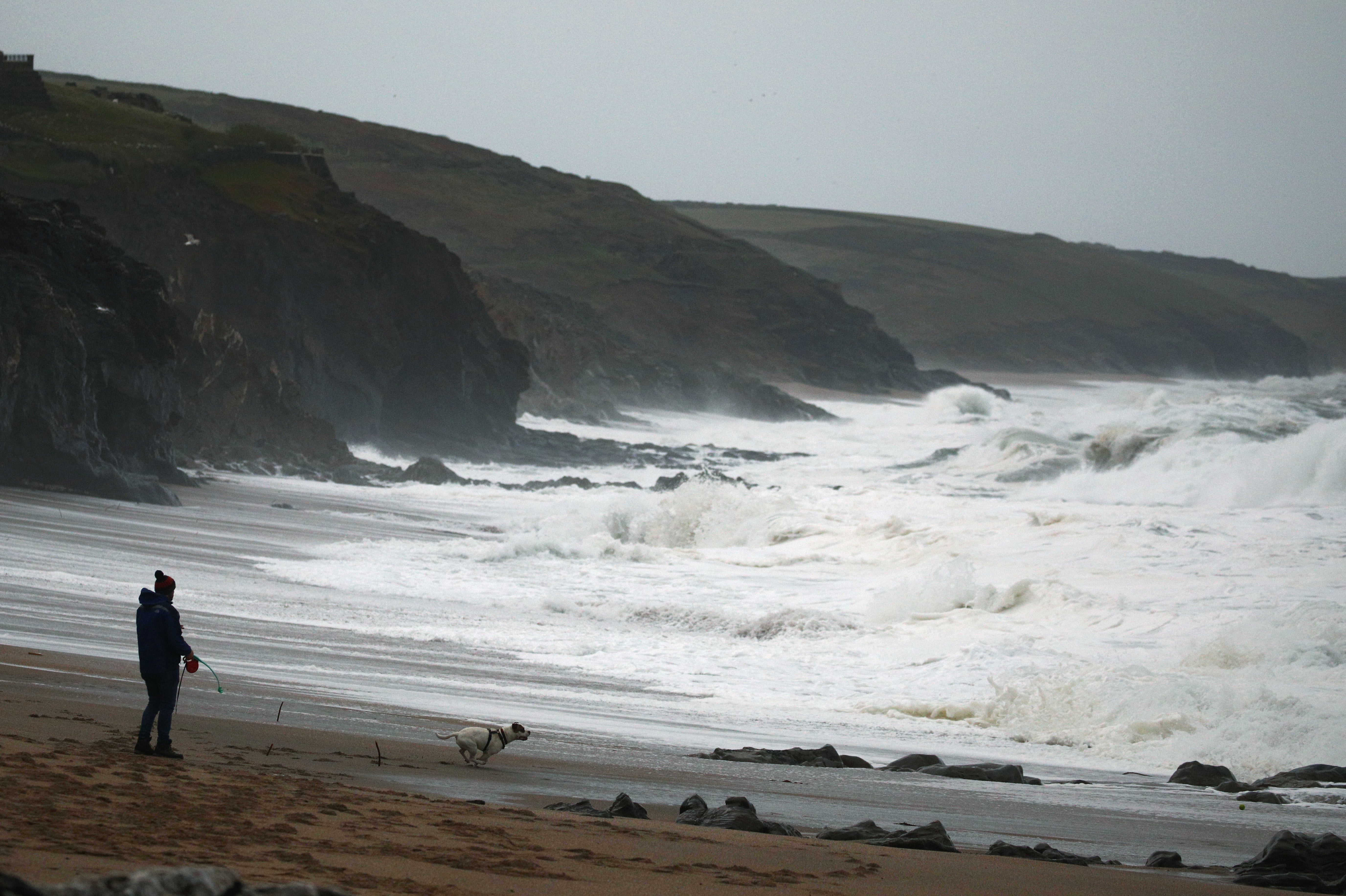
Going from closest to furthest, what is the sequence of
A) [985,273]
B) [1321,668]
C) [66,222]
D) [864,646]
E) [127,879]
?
[127,879]
[1321,668]
[864,646]
[66,222]
[985,273]

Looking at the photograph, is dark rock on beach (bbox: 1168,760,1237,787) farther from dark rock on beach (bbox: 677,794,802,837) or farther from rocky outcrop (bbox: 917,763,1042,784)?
dark rock on beach (bbox: 677,794,802,837)

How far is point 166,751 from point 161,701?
281mm

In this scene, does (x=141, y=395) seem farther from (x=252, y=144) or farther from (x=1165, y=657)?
(x=252, y=144)

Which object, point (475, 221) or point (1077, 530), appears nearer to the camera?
point (1077, 530)

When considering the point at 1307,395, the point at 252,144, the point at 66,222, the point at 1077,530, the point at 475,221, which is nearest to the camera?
the point at 1077,530

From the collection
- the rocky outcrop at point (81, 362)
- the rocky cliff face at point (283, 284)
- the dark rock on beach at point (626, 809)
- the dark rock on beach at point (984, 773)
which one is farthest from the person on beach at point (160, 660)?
the rocky cliff face at point (283, 284)

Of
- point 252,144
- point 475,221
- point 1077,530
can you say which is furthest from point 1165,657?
point 475,221

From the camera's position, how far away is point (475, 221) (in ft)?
→ 405

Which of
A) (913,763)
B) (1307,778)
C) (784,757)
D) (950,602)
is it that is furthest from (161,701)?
(950,602)

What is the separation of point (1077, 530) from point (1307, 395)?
81.4 m

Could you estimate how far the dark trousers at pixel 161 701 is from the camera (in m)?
6.35

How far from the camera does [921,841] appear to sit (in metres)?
6.16

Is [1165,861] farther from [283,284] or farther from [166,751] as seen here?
[283,284]

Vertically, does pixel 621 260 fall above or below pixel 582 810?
above
